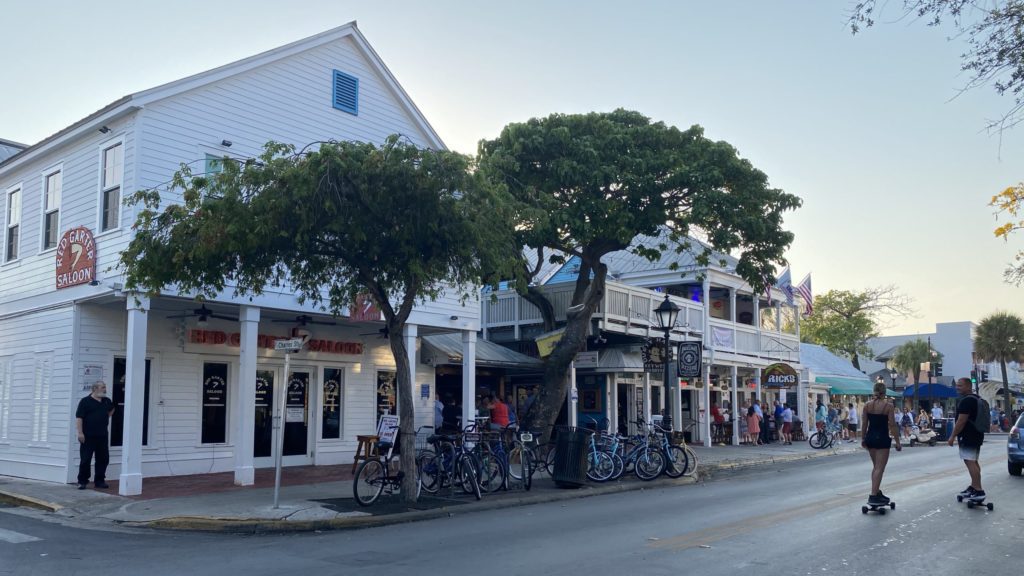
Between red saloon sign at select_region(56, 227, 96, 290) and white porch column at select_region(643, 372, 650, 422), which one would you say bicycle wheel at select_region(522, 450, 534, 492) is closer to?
red saloon sign at select_region(56, 227, 96, 290)

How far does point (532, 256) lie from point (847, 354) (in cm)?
3850

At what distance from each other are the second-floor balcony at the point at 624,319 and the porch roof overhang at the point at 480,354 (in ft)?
3.55

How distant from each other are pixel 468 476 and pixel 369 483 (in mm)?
1844

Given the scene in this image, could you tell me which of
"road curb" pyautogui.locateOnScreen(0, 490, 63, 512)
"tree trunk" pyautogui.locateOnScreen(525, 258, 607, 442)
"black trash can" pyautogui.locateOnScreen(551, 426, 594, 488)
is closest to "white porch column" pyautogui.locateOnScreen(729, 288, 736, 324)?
"tree trunk" pyautogui.locateOnScreen(525, 258, 607, 442)

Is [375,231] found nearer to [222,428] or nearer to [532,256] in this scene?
[222,428]

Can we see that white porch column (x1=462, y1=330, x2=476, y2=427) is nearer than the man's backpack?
No

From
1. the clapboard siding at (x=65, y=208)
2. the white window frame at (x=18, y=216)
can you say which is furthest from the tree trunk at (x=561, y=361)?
the white window frame at (x=18, y=216)

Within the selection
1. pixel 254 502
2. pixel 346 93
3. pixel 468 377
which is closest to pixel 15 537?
pixel 254 502

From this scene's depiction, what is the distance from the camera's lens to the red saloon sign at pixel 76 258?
50.7 feet

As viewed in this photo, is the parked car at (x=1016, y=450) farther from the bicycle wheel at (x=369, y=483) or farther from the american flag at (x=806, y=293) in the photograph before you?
the american flag at (x=806, y=293)

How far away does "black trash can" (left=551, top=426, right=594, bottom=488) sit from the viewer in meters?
15.8

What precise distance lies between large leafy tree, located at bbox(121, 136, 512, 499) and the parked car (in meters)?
12.4

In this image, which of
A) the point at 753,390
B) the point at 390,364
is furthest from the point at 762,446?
the point at 390,364

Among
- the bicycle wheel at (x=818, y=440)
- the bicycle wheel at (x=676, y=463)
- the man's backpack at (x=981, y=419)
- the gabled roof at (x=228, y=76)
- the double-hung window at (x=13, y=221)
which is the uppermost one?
the gabled roof at (x=228, y=76)
